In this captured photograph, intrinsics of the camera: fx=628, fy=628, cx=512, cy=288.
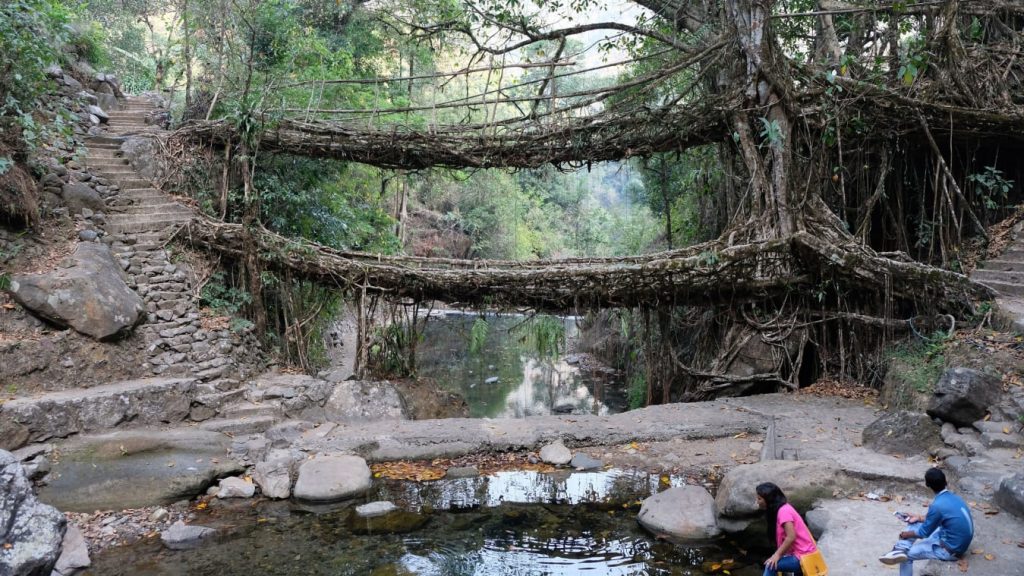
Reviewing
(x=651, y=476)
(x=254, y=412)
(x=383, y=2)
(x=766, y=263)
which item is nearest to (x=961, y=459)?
(x=651, y=476)

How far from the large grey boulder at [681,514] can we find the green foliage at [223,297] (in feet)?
20.0

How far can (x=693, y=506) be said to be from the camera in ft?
17.5

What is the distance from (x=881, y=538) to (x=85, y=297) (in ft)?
26.1

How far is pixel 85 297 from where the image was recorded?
23.1ft

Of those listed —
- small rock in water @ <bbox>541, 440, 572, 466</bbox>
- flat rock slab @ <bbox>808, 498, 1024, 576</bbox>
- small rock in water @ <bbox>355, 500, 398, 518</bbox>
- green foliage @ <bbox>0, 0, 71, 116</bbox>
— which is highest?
green foliage @ <bbox>0, 0, 71, 116</bbox>

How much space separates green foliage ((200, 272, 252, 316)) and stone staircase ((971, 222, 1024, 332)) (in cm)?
924

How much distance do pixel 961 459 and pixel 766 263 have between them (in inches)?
143

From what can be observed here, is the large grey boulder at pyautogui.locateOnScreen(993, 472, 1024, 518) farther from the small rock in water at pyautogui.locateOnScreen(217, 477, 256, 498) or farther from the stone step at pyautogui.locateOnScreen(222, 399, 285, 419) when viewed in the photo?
the stone step at pyautogui.locateOnScreen(222, 399, 285, 419)

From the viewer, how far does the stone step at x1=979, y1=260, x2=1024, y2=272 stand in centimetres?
Result: 763

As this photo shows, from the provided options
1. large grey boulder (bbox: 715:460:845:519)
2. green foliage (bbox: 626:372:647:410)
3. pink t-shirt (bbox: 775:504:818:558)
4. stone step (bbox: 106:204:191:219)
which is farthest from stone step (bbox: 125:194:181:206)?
pink t-shirt (bbox: 775:504:818:558)

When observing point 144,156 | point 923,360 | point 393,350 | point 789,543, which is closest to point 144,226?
point 144,156

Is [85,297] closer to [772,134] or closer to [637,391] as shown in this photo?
[772,134]

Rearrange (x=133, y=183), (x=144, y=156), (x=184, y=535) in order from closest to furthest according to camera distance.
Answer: (x=184, y=535) < (x=133, y=183) < (x=144, y=156)

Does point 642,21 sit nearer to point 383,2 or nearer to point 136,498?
point 383,2
